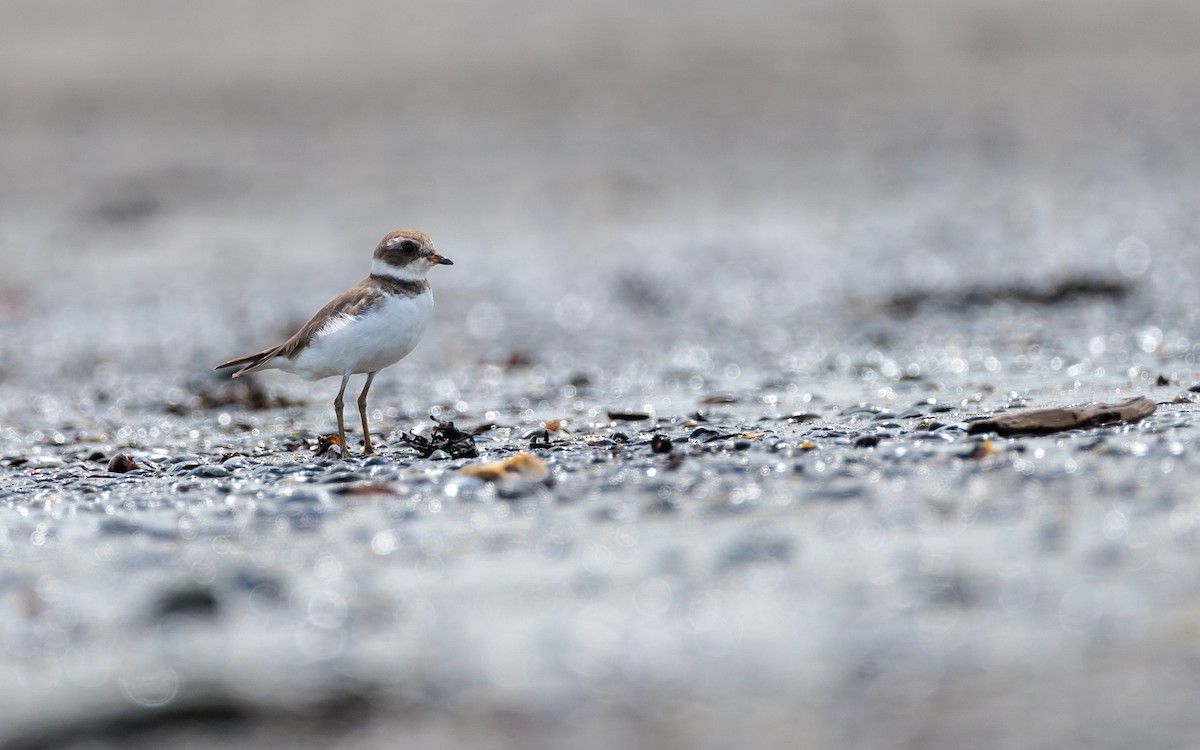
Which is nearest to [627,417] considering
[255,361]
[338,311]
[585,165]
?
[338,311]

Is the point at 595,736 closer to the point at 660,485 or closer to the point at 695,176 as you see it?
the point at 660,485

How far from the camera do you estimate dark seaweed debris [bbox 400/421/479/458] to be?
604 centimetres

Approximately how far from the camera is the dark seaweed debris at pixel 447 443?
6.04 meters

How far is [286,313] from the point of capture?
13445 mm

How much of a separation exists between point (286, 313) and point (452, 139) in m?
5.85

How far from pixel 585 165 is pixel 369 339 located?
11573 millimetres

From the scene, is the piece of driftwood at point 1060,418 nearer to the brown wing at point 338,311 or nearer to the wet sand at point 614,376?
the wet sand at point 614,376

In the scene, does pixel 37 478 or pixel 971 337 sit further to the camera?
pixel 971 337

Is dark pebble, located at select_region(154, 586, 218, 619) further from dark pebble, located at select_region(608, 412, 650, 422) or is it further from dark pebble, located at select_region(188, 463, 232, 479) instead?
dark pebble, located at select_region(608, 412, 650, 422)

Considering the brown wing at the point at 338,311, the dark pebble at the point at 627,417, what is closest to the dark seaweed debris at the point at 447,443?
the brown wing at the point at 338,311

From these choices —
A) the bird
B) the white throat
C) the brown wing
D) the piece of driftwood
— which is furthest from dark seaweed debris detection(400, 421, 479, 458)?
the piece of driftwood

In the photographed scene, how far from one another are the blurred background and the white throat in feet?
13.7

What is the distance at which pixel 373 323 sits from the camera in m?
6.41

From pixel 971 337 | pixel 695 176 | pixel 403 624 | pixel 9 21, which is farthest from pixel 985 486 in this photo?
pixel 9 21
